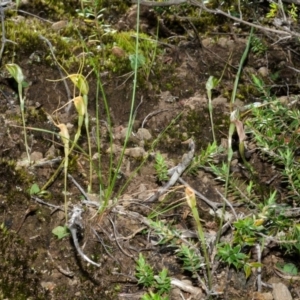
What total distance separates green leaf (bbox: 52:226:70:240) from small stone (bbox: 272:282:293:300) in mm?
784

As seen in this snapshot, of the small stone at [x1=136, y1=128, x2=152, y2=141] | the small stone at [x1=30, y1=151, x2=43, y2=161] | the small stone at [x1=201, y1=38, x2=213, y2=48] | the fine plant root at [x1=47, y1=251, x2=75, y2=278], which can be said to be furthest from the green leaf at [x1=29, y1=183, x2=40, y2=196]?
the small stone at [x1=201, y1=38, x2=213, y2=48]

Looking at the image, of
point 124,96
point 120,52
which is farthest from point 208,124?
point 120,52

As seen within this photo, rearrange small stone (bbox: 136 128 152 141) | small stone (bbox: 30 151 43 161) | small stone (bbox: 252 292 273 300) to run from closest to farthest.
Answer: small stone (bbox: 252 292 273 300) → small stone (bbox: 30 151 43 161) → small stone (bbox: 136 128 152 141)

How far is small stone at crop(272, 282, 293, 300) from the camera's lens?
6.74 ft

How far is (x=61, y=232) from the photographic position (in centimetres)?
213

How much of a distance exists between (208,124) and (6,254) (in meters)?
1.11

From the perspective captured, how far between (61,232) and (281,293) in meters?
0.83

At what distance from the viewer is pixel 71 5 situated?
10.5 ft

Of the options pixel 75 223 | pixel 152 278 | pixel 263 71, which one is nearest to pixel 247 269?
pixel 152 278

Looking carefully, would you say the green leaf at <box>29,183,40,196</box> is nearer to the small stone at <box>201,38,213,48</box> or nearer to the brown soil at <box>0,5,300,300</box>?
the brown soil at <box>0,5,300,300</box>

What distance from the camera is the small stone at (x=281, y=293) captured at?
2.05m

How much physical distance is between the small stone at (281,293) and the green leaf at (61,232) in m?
0.78

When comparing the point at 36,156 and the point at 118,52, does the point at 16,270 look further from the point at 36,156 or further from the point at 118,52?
the point at 118,52

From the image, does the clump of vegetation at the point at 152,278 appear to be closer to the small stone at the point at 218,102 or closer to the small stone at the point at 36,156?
the small stone at the point at 36,156
